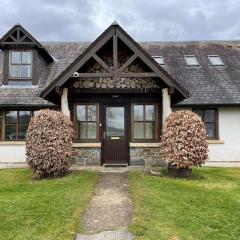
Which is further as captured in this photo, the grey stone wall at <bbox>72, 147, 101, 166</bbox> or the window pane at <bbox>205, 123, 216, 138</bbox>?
the window pane at <bbox>205, 123, 216, 138</bbox>

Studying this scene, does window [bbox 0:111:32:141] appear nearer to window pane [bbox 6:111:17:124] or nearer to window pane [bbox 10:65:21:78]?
window pane [bbox 6:111:17:124]

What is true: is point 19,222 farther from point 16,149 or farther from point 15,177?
point 16,149

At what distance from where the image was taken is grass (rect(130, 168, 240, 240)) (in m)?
6.98

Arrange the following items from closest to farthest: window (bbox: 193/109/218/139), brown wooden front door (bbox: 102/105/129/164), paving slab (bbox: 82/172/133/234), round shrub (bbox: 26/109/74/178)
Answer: paving slab (bbox: 82/172/133/234), round shrub (bbox: 26/109/74/178), brown wooden front door (bbox: 102/105/129/164), window (bbox: 193/109/218/139)

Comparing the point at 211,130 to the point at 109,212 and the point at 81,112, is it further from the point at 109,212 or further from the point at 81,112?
the point at 109,212

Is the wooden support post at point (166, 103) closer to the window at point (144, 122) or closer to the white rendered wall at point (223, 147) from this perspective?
the window at point (144, 122)

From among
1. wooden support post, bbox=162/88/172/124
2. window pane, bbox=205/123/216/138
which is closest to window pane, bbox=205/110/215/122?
window pane, bbox=205/123/216/138

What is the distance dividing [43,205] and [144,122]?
7101mm

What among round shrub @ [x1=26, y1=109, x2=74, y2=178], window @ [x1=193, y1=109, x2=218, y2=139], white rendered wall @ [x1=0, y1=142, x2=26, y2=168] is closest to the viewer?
round shrub @ [x1=26, y1=109, x2=74, y2=178]

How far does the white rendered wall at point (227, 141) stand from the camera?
660 inches

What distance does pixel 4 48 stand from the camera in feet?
56.4

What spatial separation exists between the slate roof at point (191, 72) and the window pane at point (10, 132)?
1.14 m

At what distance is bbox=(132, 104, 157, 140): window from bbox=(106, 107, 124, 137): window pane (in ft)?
1.59

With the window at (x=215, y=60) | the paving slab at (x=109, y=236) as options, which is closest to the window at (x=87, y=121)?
the window at (x=215, y=60)
